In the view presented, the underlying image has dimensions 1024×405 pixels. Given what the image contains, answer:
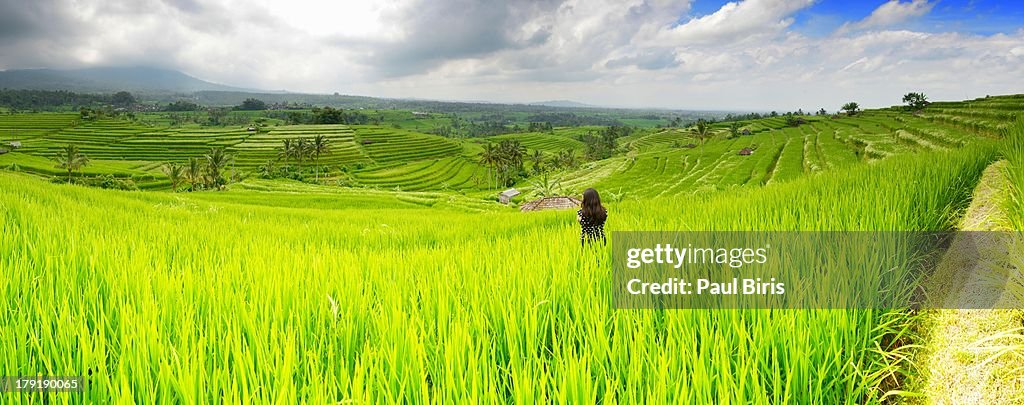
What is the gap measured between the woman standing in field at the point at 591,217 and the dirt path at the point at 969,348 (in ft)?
6.78

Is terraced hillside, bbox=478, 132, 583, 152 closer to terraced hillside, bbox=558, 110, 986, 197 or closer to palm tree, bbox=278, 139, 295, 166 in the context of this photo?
terraced hillside, bbox=558, 110, 986, 197

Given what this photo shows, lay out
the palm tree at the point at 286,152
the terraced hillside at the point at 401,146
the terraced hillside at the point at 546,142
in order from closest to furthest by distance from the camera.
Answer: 1. the palm tree at the point at 286,152
2. the terraced hillside at the point at 401,146
3. the terraced hillside at the point at 546,142

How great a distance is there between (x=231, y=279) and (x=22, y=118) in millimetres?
187209

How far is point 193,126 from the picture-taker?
6058 inches

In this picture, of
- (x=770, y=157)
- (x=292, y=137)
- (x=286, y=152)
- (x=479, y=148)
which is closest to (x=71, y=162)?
(x=286, y=152)

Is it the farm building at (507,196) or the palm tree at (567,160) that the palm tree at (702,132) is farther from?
the farm building at (507,196)

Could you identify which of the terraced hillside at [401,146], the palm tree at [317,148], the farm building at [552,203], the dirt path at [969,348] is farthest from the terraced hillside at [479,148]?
the dirt path at [969,348]

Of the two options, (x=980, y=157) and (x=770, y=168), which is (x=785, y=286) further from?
(x=770, y=168)

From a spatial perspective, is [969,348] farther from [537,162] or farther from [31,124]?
[31,124]

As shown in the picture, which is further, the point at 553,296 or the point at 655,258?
the point at 655,258

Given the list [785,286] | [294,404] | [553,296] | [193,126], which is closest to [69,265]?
[294,404]

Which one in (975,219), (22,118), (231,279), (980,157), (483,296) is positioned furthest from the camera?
(22,118)

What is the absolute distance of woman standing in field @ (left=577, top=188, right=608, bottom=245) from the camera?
3.73 metres

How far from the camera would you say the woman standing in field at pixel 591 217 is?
147 inches
